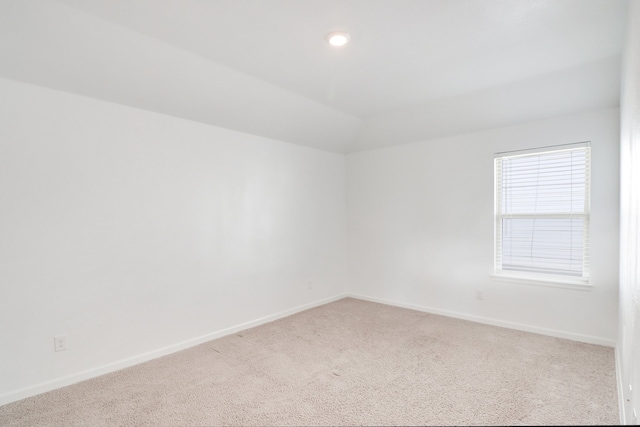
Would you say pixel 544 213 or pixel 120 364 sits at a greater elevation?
A: pixel 544 213

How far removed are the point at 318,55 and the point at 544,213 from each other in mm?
2967

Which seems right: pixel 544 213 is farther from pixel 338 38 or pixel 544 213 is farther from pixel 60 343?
pixel 60 343

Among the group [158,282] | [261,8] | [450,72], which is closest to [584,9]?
[450,72]

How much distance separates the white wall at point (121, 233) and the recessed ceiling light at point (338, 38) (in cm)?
177

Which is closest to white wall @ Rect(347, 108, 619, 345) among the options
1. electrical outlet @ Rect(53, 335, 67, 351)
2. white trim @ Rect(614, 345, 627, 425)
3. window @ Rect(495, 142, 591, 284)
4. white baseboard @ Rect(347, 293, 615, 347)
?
white baseboard @ Rect(347, 293, 615, 347)

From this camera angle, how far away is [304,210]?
15.3 ft

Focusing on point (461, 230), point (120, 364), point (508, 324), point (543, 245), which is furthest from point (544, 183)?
point (120, 364)

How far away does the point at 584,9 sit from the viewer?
204cm

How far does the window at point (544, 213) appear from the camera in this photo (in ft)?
11.1

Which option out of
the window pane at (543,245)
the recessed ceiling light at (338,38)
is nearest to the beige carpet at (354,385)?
Result: the window pane at (543,245)

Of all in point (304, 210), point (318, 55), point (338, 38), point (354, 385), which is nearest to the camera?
point (338, 38)

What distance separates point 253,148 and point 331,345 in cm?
243

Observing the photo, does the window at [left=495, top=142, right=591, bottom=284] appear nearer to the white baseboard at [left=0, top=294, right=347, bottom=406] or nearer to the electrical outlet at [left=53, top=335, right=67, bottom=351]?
the white baseboard at [left=0, top=294, right=347, bottom=406]

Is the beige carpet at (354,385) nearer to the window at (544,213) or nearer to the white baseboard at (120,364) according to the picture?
the white baseboard at (120,364)
